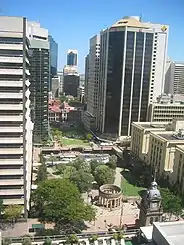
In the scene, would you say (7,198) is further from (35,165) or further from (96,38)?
(96,38)

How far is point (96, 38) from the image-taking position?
93.2ft

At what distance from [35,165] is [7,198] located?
669 cm

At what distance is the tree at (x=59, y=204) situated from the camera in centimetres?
1051

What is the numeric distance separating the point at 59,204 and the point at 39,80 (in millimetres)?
12241

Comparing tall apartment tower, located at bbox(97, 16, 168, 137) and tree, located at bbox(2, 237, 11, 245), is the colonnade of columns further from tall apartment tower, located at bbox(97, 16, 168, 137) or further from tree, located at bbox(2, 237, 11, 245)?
tall apartment tower, located at bbox(97, 16, 168, 137)

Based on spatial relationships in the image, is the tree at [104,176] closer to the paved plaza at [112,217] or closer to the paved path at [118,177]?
the paved path at [118,177]

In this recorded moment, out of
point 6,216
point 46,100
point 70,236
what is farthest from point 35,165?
point 70,236

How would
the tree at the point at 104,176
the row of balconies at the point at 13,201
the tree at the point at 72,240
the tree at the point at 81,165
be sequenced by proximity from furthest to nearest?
1. the tree at the point at 81,165
2. the tree at the point at 104,176
3. the row of balconies at the point at 13,201
4. the tree at the point at 72,240

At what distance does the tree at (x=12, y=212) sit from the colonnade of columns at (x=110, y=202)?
4.08 meters

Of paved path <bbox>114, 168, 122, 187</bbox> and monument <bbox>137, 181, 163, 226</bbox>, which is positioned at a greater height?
monument <bbox>137, 181, 163, 226</bbox>

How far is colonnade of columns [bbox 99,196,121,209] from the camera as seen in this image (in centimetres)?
1369

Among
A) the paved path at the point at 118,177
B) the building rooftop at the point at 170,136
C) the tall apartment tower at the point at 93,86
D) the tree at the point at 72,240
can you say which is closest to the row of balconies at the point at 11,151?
the tree at the point at 72,240

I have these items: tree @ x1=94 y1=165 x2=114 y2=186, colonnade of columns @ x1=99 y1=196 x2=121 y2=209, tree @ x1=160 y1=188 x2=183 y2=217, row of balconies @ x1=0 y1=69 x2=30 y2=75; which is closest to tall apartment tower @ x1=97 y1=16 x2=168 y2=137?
tree @ x1=94 y1=165 x2=114 y2=186

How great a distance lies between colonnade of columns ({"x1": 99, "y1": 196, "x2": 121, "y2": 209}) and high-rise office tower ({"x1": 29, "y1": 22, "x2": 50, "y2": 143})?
1001cm
